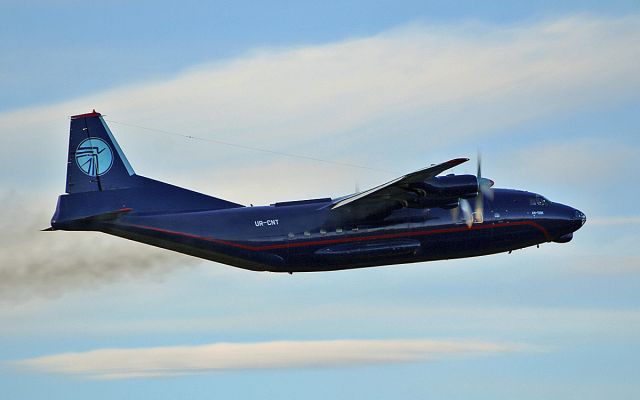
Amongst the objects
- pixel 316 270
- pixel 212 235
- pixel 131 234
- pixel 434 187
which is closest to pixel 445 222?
pixel 434 187

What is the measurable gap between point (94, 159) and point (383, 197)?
10306 mm

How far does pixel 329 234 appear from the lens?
42406 millimetres

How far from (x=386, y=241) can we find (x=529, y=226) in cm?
565

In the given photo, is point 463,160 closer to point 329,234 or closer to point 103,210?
point 329,234

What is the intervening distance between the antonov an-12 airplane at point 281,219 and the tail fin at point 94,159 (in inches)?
1.4

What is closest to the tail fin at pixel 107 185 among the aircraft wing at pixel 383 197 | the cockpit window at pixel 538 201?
the aircraft wing at pixel 383 197

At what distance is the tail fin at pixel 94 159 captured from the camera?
43.1 metres

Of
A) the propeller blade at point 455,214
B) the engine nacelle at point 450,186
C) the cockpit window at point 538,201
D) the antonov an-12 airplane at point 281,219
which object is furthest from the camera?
the cockpit window at point 538,201

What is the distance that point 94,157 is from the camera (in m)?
43.5

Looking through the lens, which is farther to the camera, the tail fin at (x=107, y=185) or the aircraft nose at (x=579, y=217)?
the aircraft nose at (x=579, y=217)

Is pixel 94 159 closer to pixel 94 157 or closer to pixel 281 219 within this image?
pixel 94 157

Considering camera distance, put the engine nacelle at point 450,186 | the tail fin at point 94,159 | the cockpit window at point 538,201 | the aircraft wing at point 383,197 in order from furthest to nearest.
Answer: the cockpit window at point 538,201
the tail fin at point 94,159
the engine nacelle at point 450,186
the aircraft wing at point 383,197

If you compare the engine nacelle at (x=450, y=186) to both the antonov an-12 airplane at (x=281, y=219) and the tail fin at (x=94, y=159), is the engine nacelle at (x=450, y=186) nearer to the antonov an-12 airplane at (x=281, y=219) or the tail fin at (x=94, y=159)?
the antonov an-12 airplane at (x=281, y=219)

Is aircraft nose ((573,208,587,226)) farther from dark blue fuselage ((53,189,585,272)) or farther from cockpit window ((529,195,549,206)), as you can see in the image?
dark blue fuselage ((53,189,585,272))
